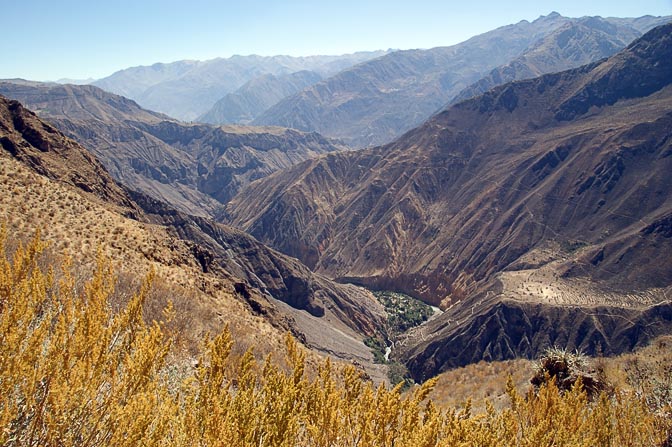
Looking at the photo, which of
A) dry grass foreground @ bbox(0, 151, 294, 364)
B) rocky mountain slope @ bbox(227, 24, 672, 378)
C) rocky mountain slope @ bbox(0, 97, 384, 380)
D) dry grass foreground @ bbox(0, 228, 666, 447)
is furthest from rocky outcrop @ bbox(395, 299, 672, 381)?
dry grass foreground @ bbox(0, 228, 666, 447)

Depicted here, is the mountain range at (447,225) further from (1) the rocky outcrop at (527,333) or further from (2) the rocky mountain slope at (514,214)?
(2) the rocky mountain slope at (514,214)

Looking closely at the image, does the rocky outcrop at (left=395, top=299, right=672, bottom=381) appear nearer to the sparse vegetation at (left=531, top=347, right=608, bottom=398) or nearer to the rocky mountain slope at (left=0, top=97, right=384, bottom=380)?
the rocky mountain slope at (left=0, top=97, right=384, bottom=380)

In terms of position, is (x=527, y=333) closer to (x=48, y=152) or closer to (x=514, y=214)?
(x=514, y=214)

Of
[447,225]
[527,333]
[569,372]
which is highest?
[569,372]

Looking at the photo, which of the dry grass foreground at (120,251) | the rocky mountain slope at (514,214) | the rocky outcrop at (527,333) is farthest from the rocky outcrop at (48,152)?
the rocky mountain slope at (514,214)

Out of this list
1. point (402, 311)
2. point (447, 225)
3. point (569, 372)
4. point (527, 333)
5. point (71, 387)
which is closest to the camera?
point (71, 387)

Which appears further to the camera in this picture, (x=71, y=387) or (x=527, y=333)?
(x=527, y=333)

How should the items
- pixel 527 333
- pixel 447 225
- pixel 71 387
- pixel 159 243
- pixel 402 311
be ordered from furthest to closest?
pixel 447 225 → pixel 402 311 → pixel 527 333 → pixel 159 243 → pixel 71 387

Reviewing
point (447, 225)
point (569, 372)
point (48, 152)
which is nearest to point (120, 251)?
point (569, 372)
